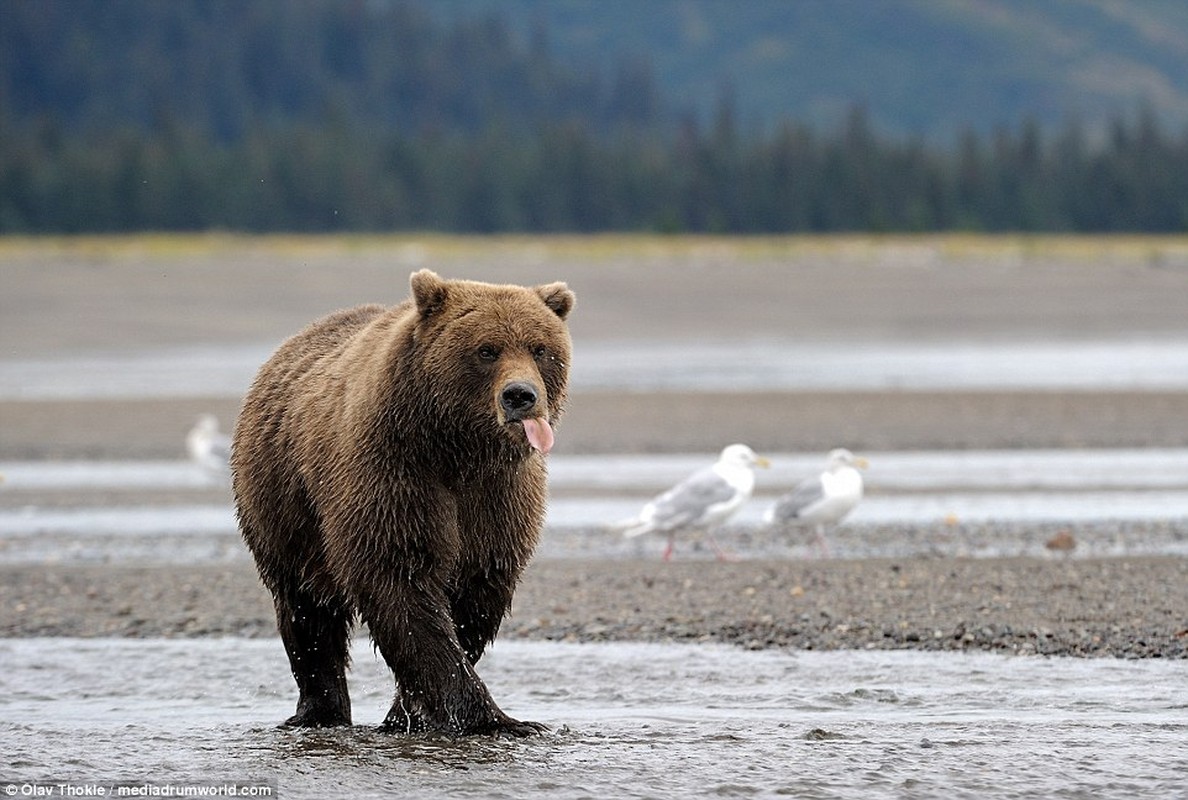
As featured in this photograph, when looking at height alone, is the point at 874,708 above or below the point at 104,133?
below

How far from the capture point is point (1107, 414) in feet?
63.5

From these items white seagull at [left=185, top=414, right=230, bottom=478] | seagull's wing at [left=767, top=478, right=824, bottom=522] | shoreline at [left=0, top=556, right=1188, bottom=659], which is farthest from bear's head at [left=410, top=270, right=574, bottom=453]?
white seagull at [left=185, top=414, right=230, bottom=478]

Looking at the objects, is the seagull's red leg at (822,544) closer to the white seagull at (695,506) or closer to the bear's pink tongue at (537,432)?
the white seagull at (695,506)

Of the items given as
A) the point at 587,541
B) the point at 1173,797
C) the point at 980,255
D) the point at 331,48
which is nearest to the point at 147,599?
the point at 587,541

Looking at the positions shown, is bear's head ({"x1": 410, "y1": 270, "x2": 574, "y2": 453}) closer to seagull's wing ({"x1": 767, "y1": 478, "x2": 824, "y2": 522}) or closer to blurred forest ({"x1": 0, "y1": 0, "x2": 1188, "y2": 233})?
seagull's wing ({"x1": 767, "y1": 478, "x2": 824, "y2": 522})

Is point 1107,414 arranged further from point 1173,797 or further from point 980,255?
point 980,255

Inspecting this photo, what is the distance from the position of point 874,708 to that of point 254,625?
353 centimetres

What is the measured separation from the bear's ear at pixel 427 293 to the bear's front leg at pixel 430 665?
0.94m

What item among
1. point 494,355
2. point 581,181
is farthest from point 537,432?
point 581,181

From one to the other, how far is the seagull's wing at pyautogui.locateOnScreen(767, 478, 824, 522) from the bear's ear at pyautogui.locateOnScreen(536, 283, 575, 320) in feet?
17.4

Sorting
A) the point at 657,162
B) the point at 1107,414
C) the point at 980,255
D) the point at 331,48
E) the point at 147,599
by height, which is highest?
the point at 331,48

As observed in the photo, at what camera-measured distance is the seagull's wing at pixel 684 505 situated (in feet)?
37.4

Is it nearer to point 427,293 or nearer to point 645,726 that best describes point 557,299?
point 427,293

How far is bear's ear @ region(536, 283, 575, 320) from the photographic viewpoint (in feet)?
21.4
